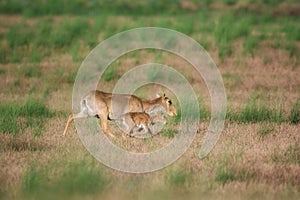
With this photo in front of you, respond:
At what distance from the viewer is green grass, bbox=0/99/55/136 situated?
441 inches

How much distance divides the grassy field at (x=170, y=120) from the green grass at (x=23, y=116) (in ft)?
0.07

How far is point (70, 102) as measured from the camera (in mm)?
14141

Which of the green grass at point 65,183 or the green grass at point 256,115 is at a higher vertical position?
the green grass at point 256,115

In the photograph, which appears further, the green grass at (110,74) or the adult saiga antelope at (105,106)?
the green grass at (110,74)

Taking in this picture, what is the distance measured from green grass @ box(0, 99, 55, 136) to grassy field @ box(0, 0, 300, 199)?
0.07 feet

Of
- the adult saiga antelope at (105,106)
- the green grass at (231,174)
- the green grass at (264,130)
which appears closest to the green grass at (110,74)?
the adult saiga antelope at (105,106)

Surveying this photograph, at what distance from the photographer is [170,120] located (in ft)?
39.7

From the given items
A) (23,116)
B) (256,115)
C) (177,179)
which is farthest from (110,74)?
(177,179)

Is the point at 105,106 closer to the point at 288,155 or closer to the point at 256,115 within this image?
the point at 256,115

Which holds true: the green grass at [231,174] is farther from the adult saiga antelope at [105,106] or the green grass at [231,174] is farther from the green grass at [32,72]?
the green grass at [32,72]

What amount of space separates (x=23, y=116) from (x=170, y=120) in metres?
2.35

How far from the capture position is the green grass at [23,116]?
441 inches

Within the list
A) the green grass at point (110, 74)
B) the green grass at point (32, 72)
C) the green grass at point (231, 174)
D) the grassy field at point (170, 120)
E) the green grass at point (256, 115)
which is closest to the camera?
the grassy field at point (170, 120)

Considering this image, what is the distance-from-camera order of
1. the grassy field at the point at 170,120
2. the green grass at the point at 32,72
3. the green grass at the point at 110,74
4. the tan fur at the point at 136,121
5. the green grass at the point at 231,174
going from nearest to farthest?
the grassy field at the point at 170,120 → the green grass at the point at 231,174 → the tan fur at the point at 136,121 → the green grass at the point at 110,74 → the green grass at the point at 32,72
